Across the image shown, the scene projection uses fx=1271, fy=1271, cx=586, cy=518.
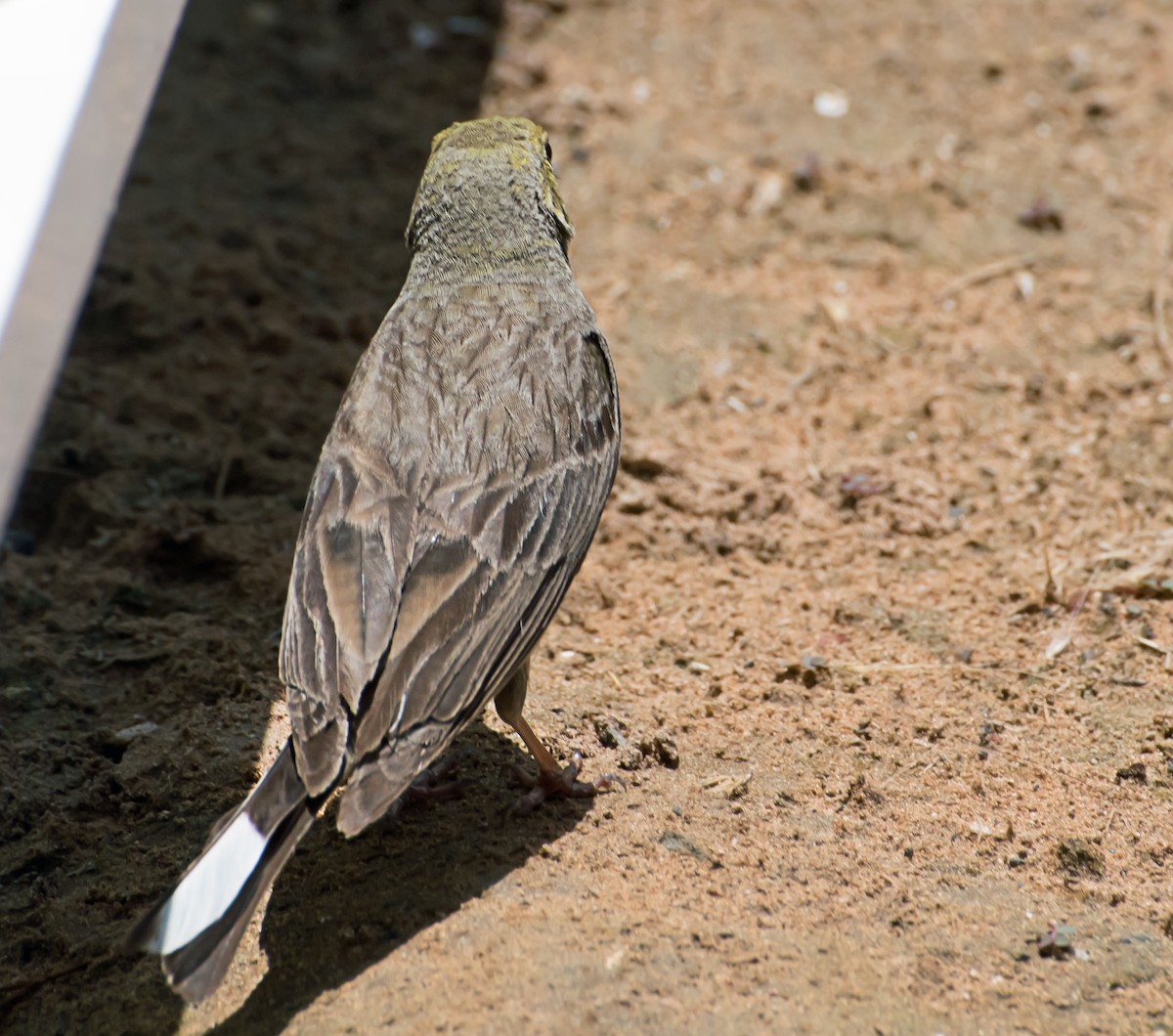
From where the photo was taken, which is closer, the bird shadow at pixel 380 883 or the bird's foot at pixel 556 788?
the bird shadow at pixel 380 883

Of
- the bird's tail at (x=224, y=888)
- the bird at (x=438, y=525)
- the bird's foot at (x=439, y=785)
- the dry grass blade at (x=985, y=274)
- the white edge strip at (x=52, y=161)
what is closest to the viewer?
the white edge strip at (x=52, y=161)

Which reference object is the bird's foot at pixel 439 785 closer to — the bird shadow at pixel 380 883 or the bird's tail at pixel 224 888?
the bird shadow at pixel 380 883

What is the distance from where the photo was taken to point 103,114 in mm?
3266

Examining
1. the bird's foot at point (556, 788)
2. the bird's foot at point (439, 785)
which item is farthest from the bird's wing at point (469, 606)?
the bird's foot at point (439, 785)

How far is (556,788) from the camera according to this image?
3.96 metres

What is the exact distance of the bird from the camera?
326 cm

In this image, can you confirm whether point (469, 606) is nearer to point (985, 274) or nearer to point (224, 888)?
point (224, 888)

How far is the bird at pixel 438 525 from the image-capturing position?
10.7ft

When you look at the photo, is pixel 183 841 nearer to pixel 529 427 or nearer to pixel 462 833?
pixel 462 833

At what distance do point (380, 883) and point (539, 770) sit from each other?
0.63 metres

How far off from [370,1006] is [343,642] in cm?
96

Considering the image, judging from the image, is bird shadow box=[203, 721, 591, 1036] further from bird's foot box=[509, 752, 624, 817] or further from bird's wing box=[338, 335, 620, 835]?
bird's wing box=[338, 335, 620, 835]

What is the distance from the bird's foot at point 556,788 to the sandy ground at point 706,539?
54 mm

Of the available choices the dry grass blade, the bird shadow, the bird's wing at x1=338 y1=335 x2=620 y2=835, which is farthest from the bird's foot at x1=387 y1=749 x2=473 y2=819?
the dry grass blade
